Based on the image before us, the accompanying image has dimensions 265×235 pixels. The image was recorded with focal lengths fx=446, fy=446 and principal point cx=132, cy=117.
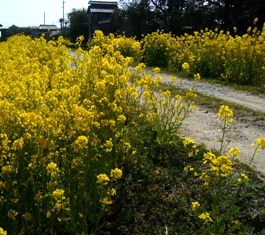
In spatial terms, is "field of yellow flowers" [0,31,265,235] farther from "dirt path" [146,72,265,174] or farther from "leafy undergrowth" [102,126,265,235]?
"dirt path" [146,72,265,174]

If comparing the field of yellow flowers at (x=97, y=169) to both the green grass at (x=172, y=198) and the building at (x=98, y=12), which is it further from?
the building at (x=98, y=12)

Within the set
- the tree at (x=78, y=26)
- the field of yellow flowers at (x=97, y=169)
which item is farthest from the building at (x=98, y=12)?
the field of yellow flowers at (x=97, y=169)

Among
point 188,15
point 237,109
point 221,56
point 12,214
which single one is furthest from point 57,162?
point 188,15

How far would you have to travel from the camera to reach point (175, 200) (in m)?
4.02

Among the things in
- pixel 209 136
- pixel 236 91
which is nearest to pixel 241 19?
pixel 236 91

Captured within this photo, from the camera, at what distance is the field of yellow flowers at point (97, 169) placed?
335cm

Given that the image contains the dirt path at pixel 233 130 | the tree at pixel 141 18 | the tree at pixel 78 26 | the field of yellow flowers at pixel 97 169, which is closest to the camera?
the field of yellow flowers at pixel 97 169

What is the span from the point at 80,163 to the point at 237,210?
1.29m

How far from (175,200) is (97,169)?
0.79 meters

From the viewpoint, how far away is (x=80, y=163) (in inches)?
139

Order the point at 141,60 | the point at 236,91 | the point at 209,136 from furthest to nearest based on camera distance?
the point at 141,60 < the point at 236,91 < the point at 209,136

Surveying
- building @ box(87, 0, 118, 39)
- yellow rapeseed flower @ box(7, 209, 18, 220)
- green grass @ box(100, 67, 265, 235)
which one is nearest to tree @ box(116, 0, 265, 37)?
building @ box(87, 0, 118, 39)

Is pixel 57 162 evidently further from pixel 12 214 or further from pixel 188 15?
pixel 188 15

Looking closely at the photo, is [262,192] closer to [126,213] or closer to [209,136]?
[126,213]
